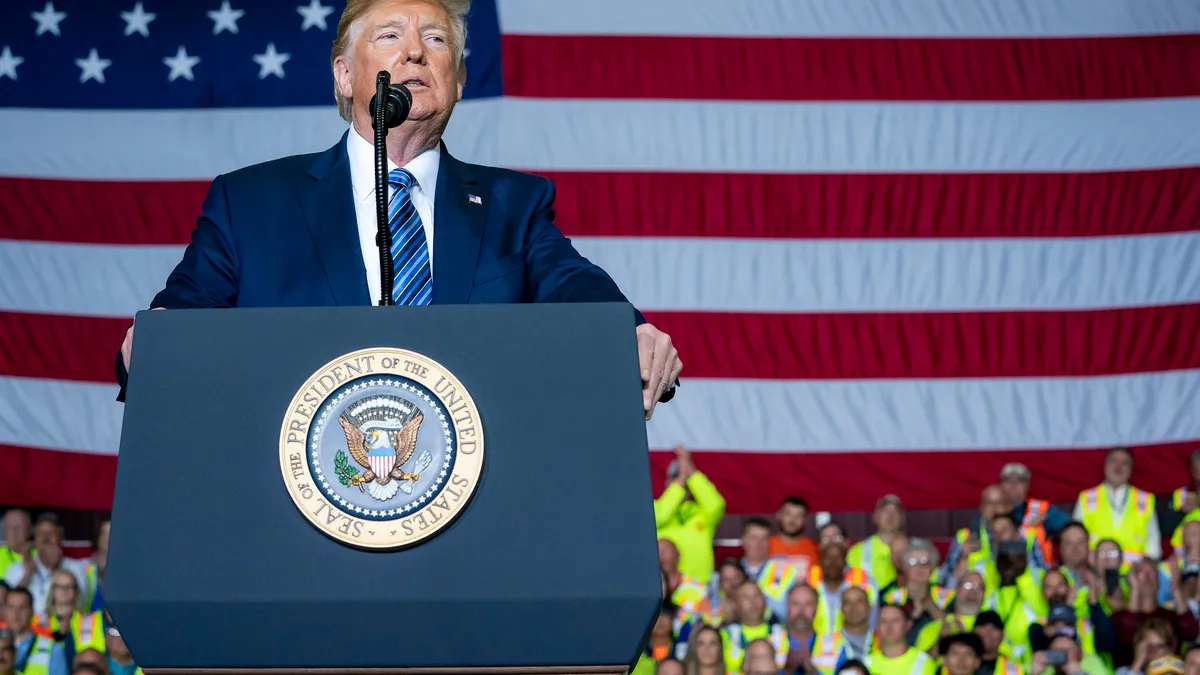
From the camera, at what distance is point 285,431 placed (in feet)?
4.97

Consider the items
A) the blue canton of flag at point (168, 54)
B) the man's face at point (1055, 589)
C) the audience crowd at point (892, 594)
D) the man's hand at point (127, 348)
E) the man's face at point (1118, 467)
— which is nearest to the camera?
the man's hand at point (127, 348)

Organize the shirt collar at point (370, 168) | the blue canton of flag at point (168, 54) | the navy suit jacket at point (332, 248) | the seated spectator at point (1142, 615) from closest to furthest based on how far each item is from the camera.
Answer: the navy suit jacket at point (332, 248) < the shirt collar at point (370, 168) < the seated spectator at point (1142, 615) < the blue canton of flag at point (168, 54)

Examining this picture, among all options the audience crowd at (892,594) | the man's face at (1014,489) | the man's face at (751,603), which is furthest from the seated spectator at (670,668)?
the man's face at (1014,489)

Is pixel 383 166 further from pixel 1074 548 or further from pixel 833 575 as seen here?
pixel 1074 548

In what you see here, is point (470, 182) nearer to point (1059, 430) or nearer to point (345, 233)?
point (345, 233)

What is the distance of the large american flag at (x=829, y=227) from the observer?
788 cm

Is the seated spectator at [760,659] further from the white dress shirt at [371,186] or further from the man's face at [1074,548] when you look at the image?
the white dress shirt at [371,186]

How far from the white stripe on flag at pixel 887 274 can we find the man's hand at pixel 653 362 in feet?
20.3

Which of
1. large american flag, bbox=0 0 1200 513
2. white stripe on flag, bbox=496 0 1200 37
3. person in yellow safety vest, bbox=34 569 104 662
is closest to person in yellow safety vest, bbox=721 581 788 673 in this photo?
large american flag, bbox=0 0 1200 513

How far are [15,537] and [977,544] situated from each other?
4.76 metres

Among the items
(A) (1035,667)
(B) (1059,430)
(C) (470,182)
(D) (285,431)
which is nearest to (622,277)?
(B) (1059,430)

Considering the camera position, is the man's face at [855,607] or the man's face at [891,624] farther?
the man's face at [855,607]

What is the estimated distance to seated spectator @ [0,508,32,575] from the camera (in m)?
7.81

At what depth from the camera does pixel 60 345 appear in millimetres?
8023
